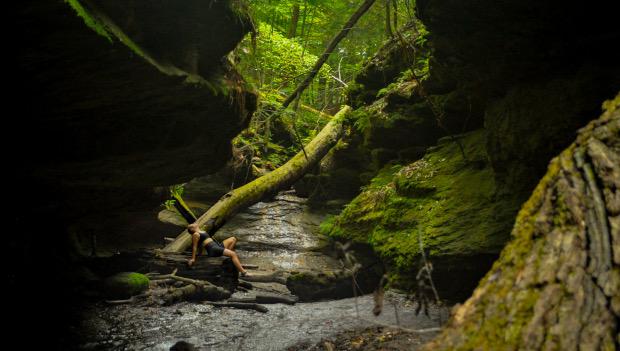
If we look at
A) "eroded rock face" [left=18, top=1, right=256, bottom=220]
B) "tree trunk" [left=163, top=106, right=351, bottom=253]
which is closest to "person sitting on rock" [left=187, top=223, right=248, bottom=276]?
"tree trunk" [left=163, top=106, right=351, bottom=253]

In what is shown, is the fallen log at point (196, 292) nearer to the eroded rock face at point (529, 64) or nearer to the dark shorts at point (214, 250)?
the dark shorts at point (214, 250)

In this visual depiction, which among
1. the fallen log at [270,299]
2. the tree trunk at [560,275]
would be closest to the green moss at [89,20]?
the tree trunk at [560,275]

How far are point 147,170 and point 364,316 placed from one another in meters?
4.33

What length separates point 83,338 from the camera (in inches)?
239

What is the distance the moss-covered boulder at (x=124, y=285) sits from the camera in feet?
26.5

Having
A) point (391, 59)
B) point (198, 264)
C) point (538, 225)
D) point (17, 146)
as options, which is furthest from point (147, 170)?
point (391, 59)

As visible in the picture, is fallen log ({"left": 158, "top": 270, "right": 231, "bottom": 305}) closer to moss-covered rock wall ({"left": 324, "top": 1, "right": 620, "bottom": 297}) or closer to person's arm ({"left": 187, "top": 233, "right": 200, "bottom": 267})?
person's arm ({"left": 187, "top": 233, "right": 200, "bottom": 267})

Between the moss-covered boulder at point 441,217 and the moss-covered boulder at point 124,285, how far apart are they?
4.55 metres

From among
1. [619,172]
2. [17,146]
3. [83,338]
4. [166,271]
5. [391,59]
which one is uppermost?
[391,59]

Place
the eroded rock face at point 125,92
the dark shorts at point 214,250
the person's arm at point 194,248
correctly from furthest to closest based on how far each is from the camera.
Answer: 1. the dark shorts at point 214,250
2. the person's arm at point 194,248
3. the eroded rock face at point 125,92

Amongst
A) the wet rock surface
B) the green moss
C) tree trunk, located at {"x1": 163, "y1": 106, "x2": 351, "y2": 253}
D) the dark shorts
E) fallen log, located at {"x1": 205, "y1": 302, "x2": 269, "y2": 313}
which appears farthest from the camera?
tree trunk, located at {"x1": 163, "y1": 106, "x2": 351, "y2": 253}

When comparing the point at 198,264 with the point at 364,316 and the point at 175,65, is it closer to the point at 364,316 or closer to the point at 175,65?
the point at 364,316

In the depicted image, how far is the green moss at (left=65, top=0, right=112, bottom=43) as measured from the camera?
308 centimetres

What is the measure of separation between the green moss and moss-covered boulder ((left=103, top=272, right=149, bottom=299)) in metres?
6.17
